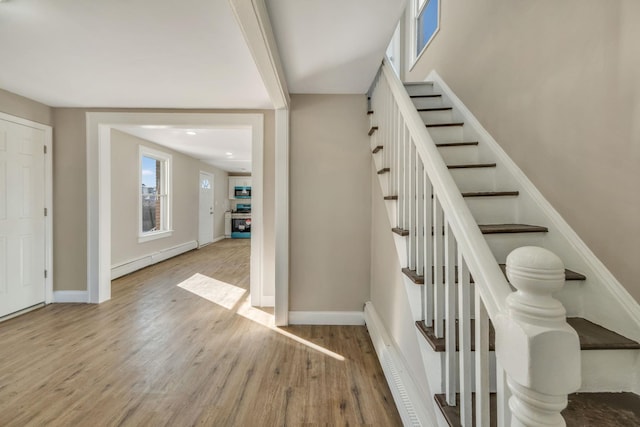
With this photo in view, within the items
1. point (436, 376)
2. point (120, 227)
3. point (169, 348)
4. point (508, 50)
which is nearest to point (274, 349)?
point (169, 348)

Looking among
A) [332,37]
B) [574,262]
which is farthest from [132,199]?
[574,262]

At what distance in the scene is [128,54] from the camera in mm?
2004

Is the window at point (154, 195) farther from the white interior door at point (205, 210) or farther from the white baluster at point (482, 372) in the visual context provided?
the white baluster at point (482, 372)

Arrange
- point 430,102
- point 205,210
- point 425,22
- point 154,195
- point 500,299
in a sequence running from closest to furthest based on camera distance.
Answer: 1. point 500,299
2. point 430,102
3. point 425,22
4. point 154,195
5. point 205,210

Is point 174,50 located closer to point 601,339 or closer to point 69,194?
point 69,194

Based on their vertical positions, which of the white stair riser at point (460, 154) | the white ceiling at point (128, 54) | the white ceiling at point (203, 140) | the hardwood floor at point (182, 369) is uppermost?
the white ceiling at point (203, 140)

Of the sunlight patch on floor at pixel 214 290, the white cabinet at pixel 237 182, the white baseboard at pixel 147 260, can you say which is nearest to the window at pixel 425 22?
the sunlight patch on floor at pixel 214 290

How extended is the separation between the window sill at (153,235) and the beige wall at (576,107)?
5.16 m

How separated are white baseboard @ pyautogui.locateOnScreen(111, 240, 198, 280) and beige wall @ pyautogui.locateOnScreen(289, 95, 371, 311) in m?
3.15

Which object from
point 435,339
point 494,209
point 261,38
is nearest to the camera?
point 435,339

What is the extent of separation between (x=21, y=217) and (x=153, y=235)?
2.19 metres

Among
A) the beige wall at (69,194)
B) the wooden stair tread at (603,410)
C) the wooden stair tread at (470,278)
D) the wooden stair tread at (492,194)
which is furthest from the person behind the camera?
the beige wall at (69,194)

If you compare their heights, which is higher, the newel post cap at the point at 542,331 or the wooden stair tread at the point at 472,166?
the wooden stair tread at the point at 472,166

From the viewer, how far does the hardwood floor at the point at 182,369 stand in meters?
1.55
